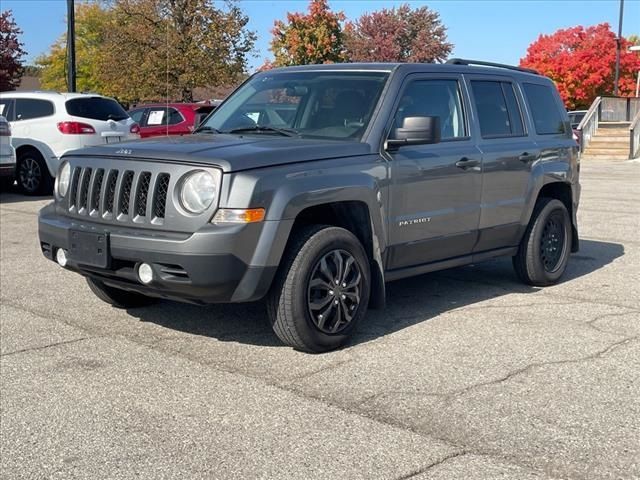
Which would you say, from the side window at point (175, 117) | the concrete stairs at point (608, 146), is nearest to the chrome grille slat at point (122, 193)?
the side window at point (175, 117)

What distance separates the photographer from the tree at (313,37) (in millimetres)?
67625

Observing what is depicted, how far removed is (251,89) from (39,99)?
9.63 metres

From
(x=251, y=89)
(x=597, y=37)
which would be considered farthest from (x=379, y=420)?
(x=597, y=37)

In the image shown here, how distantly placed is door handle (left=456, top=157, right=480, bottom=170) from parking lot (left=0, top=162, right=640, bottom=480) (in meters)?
1.09

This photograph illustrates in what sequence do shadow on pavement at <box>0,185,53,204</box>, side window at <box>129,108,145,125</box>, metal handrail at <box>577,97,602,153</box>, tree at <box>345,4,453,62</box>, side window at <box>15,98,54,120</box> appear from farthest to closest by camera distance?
tree at <box>345,4,453,62</box>
metal handrail at <box>577,97,602,153</box>
side window at <box>129,108,145,125</box>
side window at <box>15,98,54,120</box>
shadow on pavement at <box>0,185,53,204</box>

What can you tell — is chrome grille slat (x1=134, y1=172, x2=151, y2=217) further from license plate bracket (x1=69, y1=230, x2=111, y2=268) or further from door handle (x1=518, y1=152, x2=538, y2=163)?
door handle (x1=518, y1=152, x2=538, y2=163)

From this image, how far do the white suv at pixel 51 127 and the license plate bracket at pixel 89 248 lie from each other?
9.69 meters

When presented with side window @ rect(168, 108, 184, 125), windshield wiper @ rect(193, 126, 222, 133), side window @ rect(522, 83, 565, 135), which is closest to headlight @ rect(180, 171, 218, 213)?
windshield wiper @ rect(193, 126, 222, 133)

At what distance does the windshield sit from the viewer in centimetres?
565

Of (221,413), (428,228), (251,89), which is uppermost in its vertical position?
(251,89)

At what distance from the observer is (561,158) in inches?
289

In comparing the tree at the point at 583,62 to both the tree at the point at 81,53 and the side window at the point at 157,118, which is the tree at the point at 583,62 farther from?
the side window at the point at 157,118

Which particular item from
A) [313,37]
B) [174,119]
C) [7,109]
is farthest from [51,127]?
[313,37]

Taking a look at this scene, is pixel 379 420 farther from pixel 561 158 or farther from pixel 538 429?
pixel 561 158
